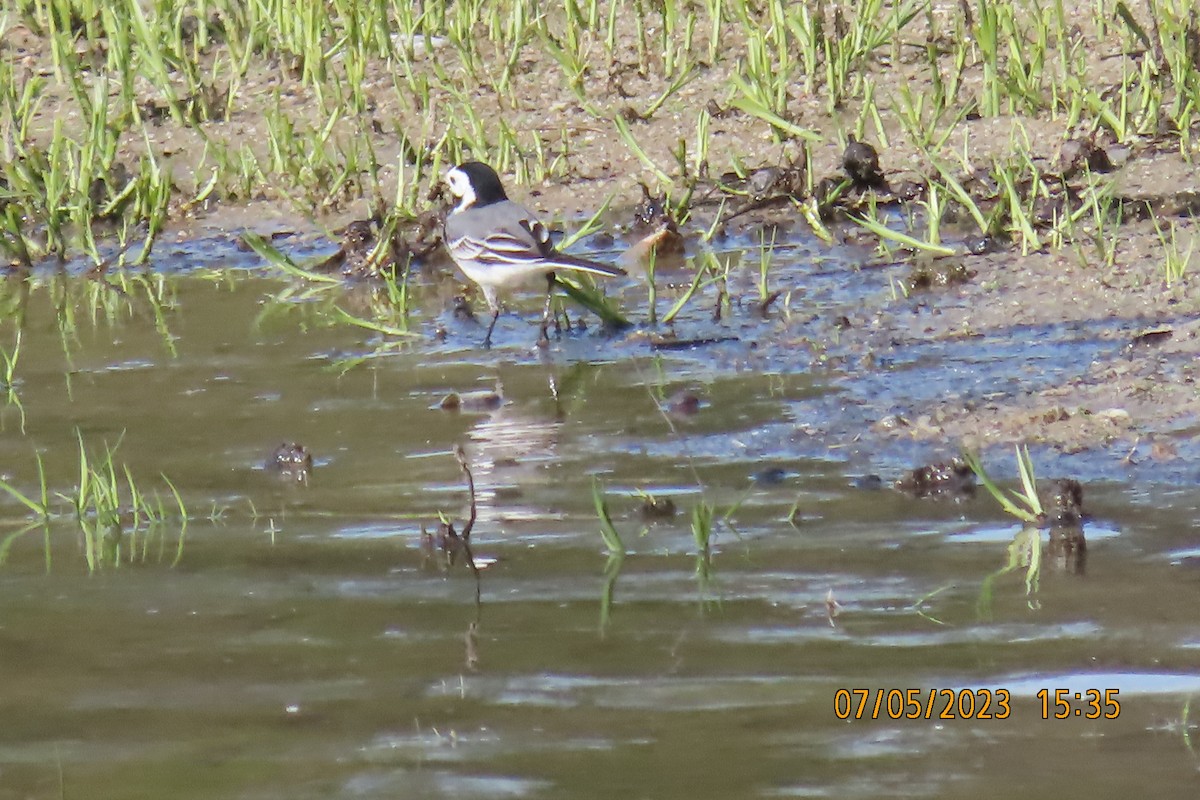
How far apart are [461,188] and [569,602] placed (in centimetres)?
433

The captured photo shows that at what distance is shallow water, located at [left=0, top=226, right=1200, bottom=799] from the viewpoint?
327 cm

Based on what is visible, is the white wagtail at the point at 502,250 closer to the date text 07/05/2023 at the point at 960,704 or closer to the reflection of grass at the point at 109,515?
the reflection of grass at the point at 109,515

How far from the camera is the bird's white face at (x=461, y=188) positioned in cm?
809

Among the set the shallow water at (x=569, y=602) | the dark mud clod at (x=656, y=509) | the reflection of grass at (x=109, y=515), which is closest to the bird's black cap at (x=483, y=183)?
the shallow water at (x=569, y=602)

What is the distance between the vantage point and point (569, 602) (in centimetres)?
409

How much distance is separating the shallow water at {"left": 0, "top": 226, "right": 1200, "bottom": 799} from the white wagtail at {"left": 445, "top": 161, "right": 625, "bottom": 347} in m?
0.77

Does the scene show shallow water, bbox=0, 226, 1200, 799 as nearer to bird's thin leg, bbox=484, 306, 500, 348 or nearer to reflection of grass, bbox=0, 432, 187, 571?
reflection of grass, bbox=0, 432, 187, 571

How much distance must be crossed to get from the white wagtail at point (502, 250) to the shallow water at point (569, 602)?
2.54 ft

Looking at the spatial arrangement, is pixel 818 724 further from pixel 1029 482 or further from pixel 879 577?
pixel 1029 482

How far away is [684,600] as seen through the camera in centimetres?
406
